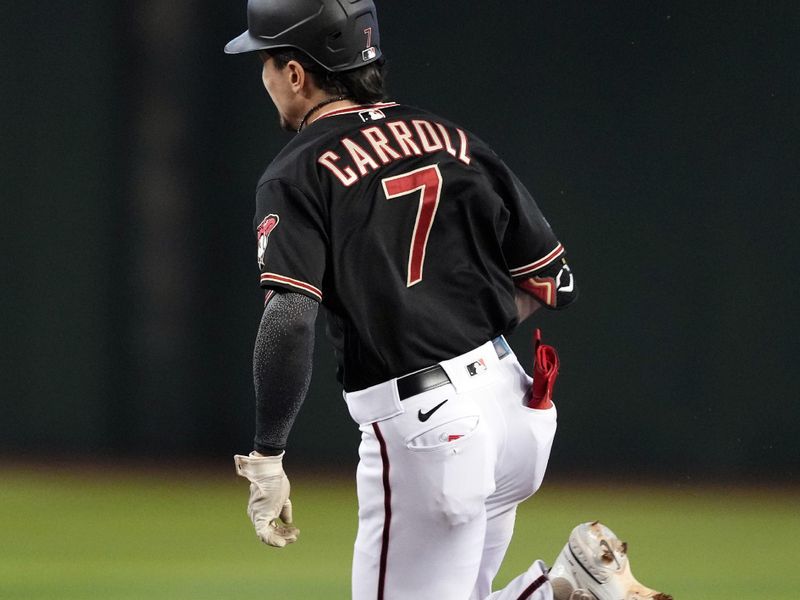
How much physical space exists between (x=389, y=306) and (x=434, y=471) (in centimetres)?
38

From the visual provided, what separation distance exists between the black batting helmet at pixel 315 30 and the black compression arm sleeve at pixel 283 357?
2.07ft

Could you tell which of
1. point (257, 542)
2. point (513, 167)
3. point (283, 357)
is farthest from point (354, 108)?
point (513, 167)

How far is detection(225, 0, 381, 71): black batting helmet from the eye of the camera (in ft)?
10.2

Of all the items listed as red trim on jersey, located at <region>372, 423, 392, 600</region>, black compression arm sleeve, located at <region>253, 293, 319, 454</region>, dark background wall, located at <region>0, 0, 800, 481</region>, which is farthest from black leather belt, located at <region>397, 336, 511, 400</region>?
dark background wall, located at <region>0, 0, 800, 481</region>

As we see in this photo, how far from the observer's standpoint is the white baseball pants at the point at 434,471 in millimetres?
2955

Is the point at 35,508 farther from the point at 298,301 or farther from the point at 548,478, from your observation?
the point at 298,301

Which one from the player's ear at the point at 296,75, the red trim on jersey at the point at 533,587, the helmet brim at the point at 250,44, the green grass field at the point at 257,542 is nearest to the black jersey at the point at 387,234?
the player's ear at the point at 296,75

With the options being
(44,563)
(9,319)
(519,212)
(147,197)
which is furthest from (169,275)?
(519,212)

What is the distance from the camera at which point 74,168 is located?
7.94m

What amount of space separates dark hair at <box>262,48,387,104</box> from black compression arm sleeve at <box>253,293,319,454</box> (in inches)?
23.3

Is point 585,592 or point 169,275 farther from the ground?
point 585,592

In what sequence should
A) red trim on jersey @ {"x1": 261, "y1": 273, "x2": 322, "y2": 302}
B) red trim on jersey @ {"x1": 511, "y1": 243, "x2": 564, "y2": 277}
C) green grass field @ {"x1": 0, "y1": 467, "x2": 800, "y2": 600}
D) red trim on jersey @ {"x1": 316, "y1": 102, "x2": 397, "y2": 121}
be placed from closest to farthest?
red trim on jersey @ {"x1": 261, "y1": 273, "x2": 322, "y2": 302} < red trim on jersey @ {"x1": 316, "y1": 102, "x2": 397, "y2": 121} < red trim on jersey @ {"x1": 511, "y1": 243, "x2": 564, "y2": 277} < green grass field @ {"x1": 0, "y1": 467, "x2": 800, "y2": 600}

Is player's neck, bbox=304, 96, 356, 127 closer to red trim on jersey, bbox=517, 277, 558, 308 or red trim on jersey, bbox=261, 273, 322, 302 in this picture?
red trim on jersey, bbox=261, 273, 322, 302

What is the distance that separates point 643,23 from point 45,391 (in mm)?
4162
